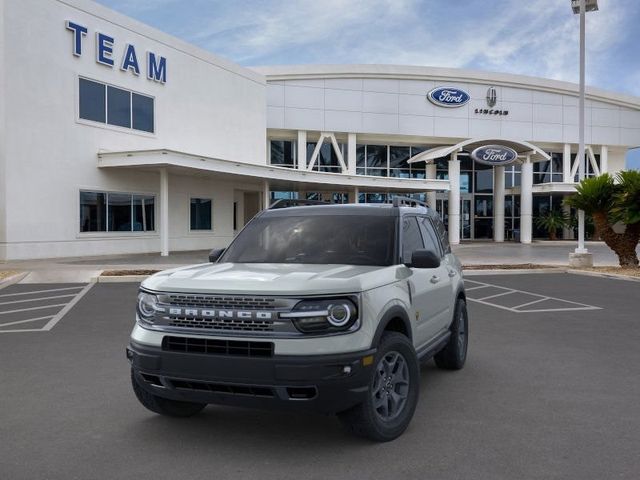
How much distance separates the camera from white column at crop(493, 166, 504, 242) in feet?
137

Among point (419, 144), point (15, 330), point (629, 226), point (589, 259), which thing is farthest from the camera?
point (419, 144)

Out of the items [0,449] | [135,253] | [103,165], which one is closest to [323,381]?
[0,449]

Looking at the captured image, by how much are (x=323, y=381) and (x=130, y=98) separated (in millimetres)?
24028

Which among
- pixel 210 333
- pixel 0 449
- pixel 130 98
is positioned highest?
pixel 130 98

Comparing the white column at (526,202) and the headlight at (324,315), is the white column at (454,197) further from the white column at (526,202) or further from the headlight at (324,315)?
the headlight at (324,315)

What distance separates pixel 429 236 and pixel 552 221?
131 feet

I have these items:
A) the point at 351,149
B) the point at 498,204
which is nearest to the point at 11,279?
the point at 351,149

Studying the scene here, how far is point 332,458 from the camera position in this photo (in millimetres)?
4051

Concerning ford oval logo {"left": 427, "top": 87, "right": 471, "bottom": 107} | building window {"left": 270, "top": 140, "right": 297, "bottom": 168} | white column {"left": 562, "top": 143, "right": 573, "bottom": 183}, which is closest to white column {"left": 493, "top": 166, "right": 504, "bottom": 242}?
ford oval logo {"left": 427, "top": 87, "right": 471, "bottom": 107}

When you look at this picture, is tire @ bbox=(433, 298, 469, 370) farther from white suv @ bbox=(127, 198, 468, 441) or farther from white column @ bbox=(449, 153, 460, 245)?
white column @ bbox=(449, 153, 460, 245)

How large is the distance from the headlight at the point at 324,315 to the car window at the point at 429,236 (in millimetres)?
2113

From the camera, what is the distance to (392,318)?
4473 millimetres

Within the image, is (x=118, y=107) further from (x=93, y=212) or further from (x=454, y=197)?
(x=454, y=197)

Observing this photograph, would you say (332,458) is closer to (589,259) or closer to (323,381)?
(323,381)
